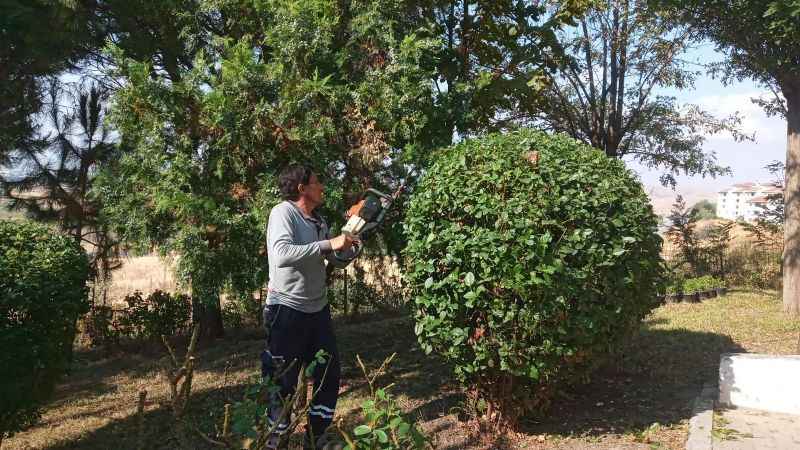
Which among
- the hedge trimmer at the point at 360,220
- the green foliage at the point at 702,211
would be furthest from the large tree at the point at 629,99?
the hedge trimmer at the point at 360,220

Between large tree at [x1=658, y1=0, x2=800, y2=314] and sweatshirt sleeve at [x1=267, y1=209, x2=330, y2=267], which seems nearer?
sweatshirt sleeve at [x1=267, y1=209, x2=330, y2=267]

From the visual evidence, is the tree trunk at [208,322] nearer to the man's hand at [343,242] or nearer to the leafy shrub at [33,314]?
the leafy shrub at [33,314]

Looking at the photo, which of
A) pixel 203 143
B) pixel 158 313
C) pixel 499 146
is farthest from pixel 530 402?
pixel 158 313

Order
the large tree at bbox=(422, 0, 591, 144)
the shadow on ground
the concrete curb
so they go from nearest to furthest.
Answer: the concrete curb
the shadow on ground
the large tree at bbox=(422, 0, 591, 144)

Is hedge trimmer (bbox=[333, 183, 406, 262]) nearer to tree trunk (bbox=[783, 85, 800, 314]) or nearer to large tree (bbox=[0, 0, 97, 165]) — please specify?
large tree (bbox=[0, 0, 97, 165])

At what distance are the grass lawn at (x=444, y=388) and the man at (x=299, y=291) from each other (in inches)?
15.5

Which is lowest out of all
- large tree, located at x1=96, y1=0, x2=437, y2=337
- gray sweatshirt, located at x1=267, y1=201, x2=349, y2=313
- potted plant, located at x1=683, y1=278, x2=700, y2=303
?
potted plant, located at x1=683, y1=278, x2=700, y2=303

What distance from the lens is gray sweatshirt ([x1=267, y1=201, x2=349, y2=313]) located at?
351 cm

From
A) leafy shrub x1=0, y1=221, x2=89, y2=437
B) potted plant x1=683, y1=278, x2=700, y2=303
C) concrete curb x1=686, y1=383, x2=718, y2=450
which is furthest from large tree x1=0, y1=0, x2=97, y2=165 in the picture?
potted plant x1=683, y1=278, x2=700, y2=303

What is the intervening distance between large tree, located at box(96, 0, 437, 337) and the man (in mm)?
1016

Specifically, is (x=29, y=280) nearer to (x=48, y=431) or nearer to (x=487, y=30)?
(x=48, y=431)

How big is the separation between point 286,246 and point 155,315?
6.00 meters

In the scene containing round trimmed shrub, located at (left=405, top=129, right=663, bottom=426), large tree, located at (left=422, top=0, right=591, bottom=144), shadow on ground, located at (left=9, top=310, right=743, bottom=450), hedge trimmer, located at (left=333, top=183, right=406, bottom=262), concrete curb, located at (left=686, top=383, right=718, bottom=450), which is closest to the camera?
hedge trimmer, located at (left=333, top=183, right=406, bottom=262)

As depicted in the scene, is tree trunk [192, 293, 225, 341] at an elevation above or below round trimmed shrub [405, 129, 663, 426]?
below
